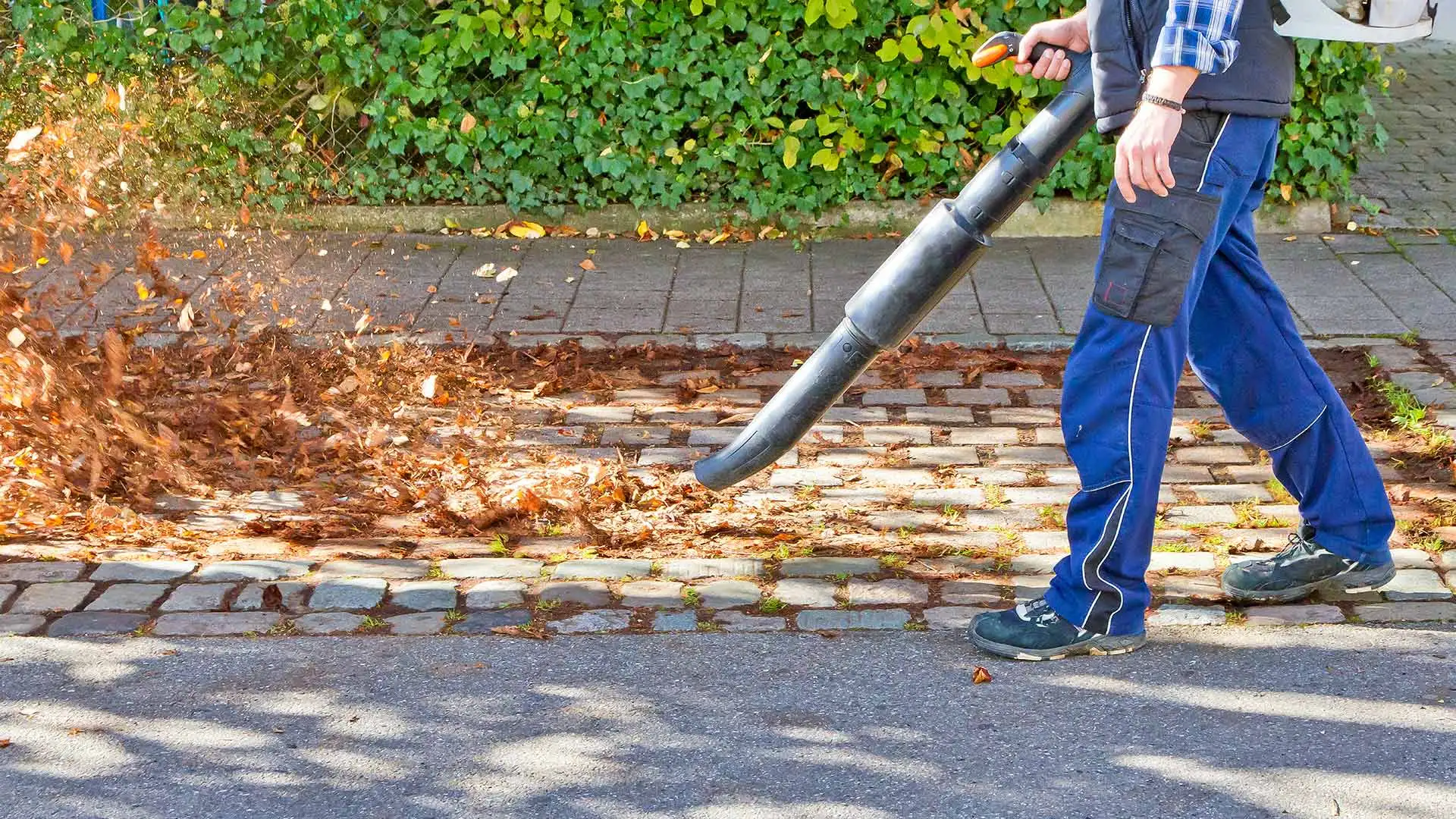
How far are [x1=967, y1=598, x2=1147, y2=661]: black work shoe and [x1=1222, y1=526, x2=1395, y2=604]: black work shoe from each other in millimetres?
380

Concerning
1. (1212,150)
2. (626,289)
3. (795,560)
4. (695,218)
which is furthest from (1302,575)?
(695,218)

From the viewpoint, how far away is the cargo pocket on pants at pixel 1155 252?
3205 mm

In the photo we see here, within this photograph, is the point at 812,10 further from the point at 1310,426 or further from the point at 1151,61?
the point at 1151,61

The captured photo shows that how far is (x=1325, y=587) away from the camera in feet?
12.6

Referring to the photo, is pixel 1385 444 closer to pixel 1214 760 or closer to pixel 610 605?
pixel 1214 760

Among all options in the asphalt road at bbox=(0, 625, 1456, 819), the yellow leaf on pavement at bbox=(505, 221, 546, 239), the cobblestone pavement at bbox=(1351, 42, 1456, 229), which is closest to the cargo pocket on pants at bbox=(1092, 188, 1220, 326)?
the asphalt road at bbox=(0, 625, 1456, 819)

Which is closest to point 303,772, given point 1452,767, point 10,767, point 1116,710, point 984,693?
point 10,767

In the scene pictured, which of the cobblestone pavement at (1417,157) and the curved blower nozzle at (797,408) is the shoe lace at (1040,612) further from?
the cobblestone pavement at (1417,157)

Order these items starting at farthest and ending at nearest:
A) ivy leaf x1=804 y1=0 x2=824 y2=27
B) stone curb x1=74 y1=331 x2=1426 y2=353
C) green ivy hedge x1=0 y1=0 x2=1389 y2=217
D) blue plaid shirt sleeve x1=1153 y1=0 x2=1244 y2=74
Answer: green ivy hedge x1=0 y1=0 x2=1389 y2=217 → ivy leaf x1=804 y1=0 x2=824 y2=27 → stone curb x1=74 y1=331 x2=1426 y2=353 → blue plaid shirt sleeve x1=1153 y1=0 x2=1244 y2=74

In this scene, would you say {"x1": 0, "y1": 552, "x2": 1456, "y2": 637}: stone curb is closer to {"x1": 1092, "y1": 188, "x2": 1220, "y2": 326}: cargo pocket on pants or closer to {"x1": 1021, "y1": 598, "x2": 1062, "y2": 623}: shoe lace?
{"x1": 1021, "y1": 598, "x2": 1062, "y2": 623}: shoe lace

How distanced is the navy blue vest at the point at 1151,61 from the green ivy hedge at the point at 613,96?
4224 mm

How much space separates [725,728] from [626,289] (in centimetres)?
383

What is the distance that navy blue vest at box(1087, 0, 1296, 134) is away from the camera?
125 inches

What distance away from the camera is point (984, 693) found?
136 inches
